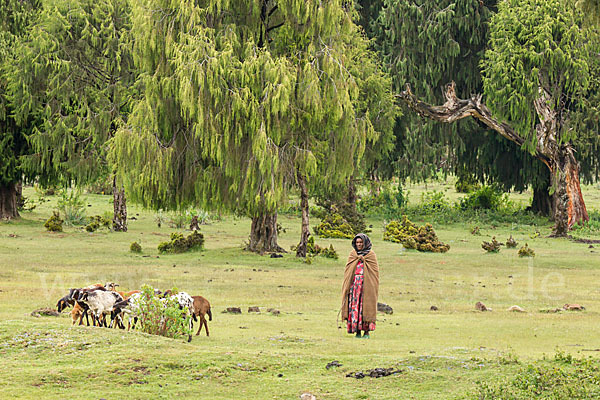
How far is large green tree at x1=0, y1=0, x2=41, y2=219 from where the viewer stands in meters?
33.5

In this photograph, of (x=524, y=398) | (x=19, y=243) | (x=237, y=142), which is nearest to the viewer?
(x=524, y=398)

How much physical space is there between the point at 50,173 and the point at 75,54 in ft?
17.9

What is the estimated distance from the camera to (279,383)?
878 cm

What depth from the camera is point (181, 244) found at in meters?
26.5

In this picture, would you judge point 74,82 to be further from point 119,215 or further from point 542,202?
point 542,202

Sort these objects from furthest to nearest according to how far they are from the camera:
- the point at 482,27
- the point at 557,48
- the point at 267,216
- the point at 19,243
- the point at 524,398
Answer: the point at 482,27, the point at 557,48, the point at 19,243, the point at 267,216, the point at 524,398

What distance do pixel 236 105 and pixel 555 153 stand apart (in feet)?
58.8

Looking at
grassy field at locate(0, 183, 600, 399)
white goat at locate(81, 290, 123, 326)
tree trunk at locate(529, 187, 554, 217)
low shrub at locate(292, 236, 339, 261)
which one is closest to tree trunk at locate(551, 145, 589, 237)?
grassy field at locate(0, 183, 600, 399)

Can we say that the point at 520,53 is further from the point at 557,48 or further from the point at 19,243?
the point at 19,243

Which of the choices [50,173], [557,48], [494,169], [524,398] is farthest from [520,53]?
[524,398]

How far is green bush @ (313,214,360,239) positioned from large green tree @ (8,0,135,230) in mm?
8184

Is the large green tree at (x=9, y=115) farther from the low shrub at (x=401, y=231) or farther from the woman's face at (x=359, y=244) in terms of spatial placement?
the woman's face at (x=359, y=244)

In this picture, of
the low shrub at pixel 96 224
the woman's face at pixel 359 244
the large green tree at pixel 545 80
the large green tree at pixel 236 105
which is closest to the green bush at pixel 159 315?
the woman's face at pixel 359 244

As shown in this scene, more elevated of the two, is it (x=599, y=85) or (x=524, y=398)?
(x=599, y=85)
